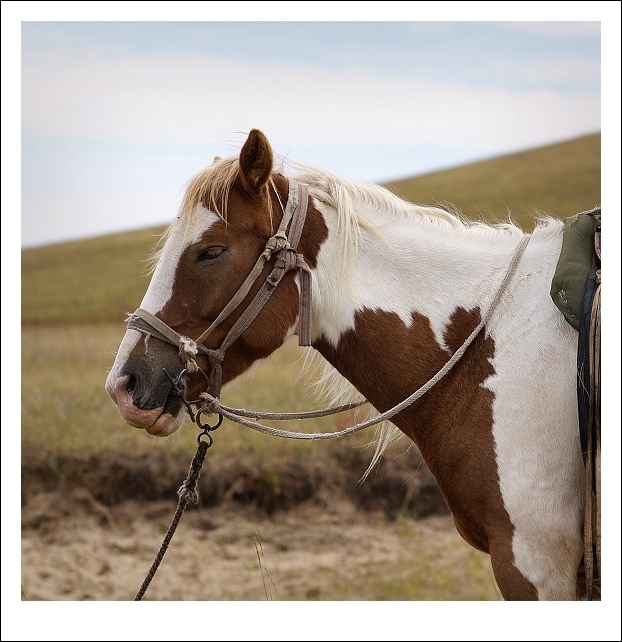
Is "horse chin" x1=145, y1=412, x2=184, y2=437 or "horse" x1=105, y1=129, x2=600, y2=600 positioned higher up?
"horse" x1=105, y1=129, x2=600, y2=600

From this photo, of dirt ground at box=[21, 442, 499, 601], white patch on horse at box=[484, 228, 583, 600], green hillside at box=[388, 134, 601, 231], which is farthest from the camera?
green hillside at box=[388, 134, 601, 231]

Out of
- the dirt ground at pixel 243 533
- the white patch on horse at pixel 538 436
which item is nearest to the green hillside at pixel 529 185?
the dirt ground at pixel 243 533

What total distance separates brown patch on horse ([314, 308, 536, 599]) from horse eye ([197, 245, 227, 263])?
55cm

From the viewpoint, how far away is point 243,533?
21.7ft

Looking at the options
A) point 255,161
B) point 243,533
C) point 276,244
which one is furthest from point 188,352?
point 243,533

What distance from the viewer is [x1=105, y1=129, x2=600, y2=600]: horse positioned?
228 cm

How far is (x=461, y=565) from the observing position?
6.33 metres

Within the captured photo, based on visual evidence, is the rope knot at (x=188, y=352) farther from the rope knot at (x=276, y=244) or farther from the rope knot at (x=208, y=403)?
the rope knot at (x=276, y=244)

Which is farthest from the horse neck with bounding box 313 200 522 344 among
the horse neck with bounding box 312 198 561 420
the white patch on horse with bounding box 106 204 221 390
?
the white patch on horse with bounding box 106 204 221 390

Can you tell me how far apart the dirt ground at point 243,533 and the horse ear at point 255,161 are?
4539 mm

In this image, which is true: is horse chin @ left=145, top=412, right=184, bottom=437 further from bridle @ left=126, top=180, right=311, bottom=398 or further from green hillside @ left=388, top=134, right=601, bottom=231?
green hillside @ left=388, top=134, right=601, bottom=231

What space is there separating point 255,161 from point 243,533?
16.8ft

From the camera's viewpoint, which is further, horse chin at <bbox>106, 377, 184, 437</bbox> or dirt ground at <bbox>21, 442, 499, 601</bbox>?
dirt ground at <bbox>21, 442, 499, 601</bbox>

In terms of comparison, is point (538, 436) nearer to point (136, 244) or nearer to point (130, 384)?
point (130, 384)
